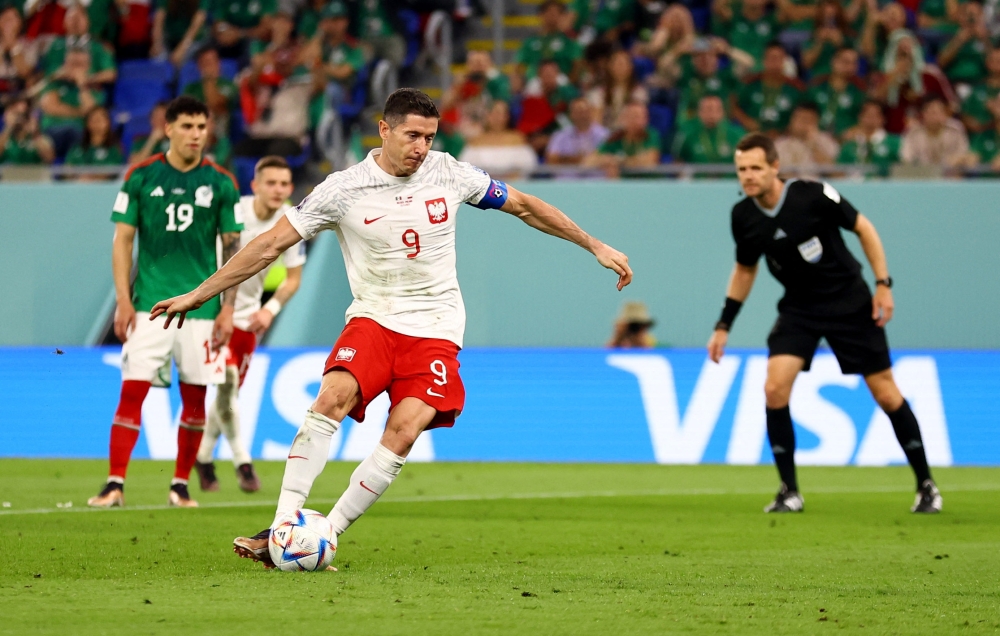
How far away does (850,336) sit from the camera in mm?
9141

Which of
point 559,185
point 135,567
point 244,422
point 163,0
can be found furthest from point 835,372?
point 163,0

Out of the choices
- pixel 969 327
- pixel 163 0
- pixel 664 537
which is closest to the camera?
pixel 664 537

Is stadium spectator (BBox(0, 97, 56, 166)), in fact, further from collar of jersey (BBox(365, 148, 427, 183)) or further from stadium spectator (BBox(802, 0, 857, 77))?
collar of jersey (BBox(365, 148, 427, 183))

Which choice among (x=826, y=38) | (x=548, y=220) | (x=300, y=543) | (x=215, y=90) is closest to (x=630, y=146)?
(x=826, y=38)

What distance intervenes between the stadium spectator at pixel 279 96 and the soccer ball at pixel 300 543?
1020 centimetres

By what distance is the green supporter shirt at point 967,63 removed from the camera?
52.5 feet

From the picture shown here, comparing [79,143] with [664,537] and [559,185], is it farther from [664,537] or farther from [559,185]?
[664,537]

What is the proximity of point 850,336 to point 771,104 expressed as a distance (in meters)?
6.96

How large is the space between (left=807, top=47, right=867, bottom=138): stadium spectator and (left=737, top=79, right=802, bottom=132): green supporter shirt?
21 cm

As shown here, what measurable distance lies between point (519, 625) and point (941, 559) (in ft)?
9.10

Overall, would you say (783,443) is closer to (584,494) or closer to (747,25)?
(584,494)

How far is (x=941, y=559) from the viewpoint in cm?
673

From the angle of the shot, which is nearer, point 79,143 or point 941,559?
point 941,559

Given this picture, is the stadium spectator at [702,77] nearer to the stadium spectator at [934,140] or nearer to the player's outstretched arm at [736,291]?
the stadium spectator at [934,140]
